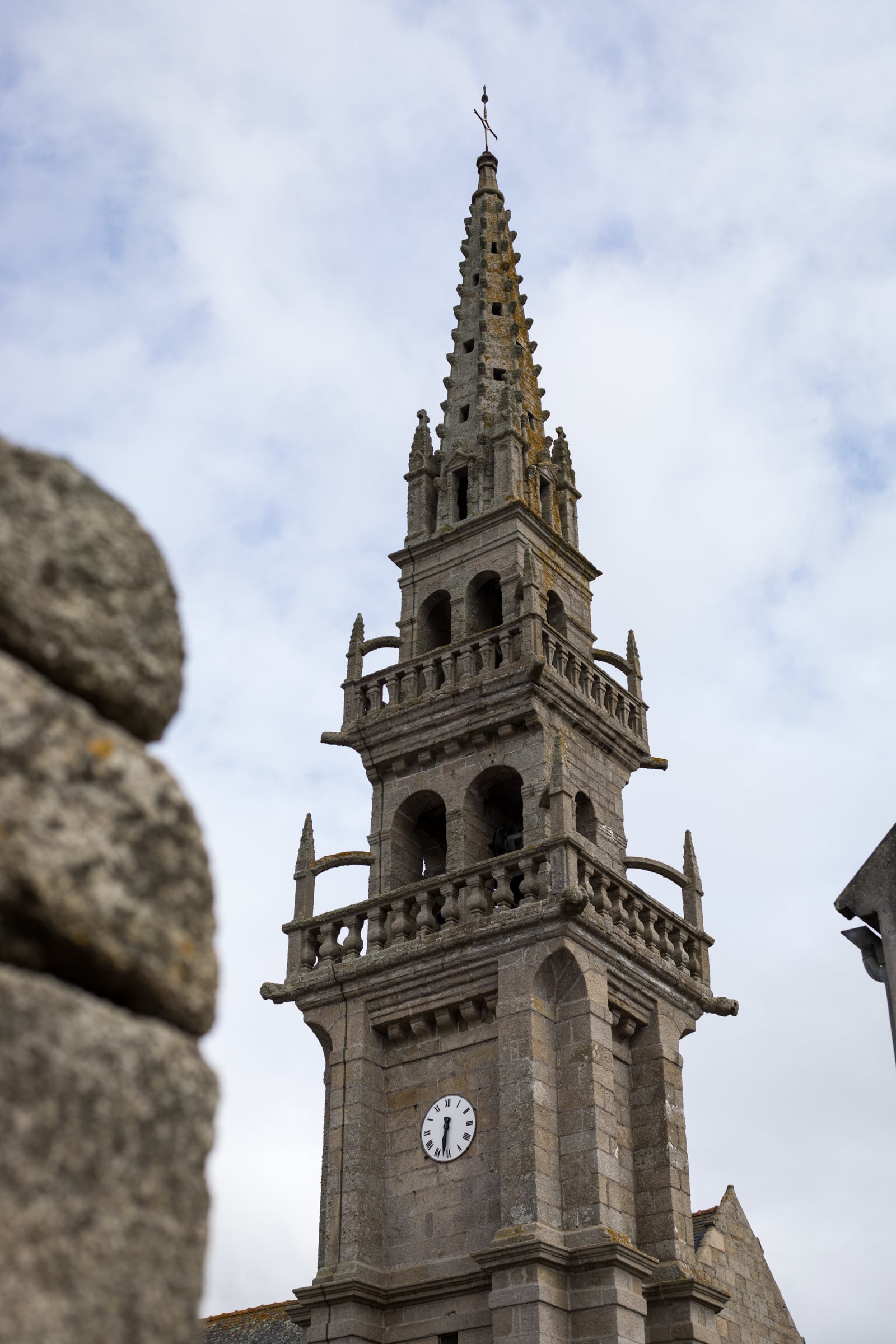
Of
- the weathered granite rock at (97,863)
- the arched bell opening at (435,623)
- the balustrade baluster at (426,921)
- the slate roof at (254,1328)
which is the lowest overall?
the weathered granite rock at (97,863)

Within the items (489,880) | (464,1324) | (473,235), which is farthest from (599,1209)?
(473,235)

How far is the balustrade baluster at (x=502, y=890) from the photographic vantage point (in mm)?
18766

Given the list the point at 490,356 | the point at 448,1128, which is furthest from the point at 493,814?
the point at 490,356

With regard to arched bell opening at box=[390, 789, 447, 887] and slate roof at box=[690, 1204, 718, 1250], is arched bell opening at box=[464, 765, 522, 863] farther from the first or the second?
slate roof at box=[690, 1204, 718, 1250]

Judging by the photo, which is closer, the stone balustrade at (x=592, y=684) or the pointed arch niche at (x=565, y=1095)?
the pointed arch niche at (x=565, y=1095)

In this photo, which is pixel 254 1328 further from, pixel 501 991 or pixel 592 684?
pixel 592 684

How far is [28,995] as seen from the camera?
2.82 meters

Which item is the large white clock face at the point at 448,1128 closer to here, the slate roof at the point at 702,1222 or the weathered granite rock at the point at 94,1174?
the slate roof at the point at 702,1222

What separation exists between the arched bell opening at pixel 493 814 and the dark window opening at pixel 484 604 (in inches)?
95.1

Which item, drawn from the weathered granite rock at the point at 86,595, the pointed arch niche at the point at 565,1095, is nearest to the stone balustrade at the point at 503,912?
the pointed arch niche at the point at 565,1095

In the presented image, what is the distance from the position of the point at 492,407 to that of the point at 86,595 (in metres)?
23.4

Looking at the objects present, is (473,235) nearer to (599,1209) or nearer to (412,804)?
(412,804)

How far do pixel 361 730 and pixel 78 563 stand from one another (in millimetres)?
19286

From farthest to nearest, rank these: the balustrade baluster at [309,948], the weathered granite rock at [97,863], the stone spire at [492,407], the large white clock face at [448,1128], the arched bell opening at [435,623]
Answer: the stone spire at [492,407], the arched bell opening at [435,623], the balustrade baluster at [309,948], the large white clock face at [448,1128], the weathered granite rock at [97,863]
